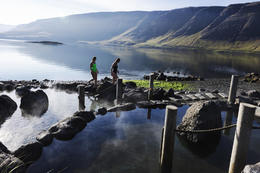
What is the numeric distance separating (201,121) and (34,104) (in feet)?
37.2

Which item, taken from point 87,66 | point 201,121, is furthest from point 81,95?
point 87,66

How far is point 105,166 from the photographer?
26.0 ft

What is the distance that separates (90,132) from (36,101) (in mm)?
6184

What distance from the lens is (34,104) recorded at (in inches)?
569

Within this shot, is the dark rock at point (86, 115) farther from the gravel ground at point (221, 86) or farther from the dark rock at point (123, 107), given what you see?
the gravel ground at point (221, 86)

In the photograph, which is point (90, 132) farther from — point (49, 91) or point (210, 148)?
point (49, 91)

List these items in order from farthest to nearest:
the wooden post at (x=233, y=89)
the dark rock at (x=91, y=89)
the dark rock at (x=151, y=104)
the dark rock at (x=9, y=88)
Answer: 1. the dark rock at (x=9, y=88)
2. the dark rock at (x=91, y=89)
3. the dark rock at (x=151, y=104)
4. the wooden post at (x=233, y=89)

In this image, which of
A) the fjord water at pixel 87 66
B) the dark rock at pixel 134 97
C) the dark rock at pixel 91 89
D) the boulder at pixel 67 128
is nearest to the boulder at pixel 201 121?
the boulder at pixel 67 128

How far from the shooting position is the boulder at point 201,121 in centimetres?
981

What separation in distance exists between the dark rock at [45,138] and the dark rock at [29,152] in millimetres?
732

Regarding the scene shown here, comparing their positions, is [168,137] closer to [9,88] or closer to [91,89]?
[91,89]

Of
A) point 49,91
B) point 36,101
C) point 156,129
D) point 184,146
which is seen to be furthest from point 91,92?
point 184,146

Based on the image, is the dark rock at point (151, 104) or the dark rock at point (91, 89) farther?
the dark rock at point (91, 89)

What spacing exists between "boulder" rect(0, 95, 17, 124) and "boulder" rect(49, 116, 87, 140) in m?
4.17
